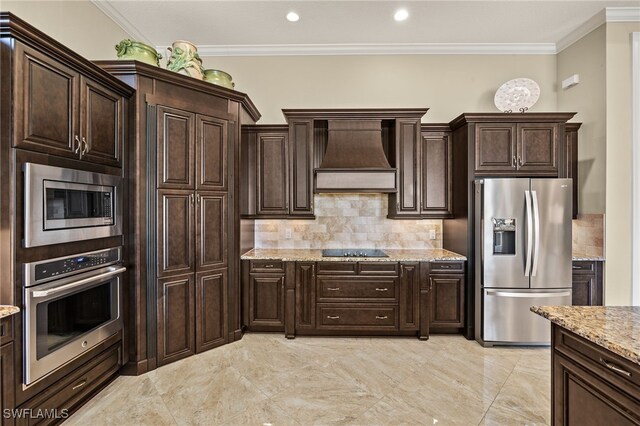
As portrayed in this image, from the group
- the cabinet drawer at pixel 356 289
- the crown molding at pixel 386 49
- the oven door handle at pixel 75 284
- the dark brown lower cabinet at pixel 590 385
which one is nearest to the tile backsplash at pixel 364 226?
the cabinet drawer at pixel 356 289

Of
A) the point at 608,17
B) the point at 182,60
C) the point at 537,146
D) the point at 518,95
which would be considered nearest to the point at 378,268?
the point at 537,146

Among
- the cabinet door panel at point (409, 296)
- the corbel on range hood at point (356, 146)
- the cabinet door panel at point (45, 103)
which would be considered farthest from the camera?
the corbel on range hood at point (356, 146)

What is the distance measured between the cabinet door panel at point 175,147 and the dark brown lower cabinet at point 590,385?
2.89 meters

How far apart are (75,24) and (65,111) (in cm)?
154

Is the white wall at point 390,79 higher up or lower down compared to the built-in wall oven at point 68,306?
higher up

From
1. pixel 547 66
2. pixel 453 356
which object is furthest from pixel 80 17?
pixel 547 66

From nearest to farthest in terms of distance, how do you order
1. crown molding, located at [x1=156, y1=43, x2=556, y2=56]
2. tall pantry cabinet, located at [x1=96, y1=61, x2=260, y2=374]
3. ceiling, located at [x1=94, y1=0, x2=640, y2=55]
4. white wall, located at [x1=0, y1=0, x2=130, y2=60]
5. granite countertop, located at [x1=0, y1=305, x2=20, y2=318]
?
granite countertop, located at [x1=0, y1=305, x2=20, y2=318] → white wall, located at [x1=0, y1=0, x2=130, y2=60] → tall pantry cabinet, located at [x1=96, y1=61, x2=260, y2=374] → ceiling, located at [x1=94, y1=0, x2=640, y2=55] → crown molding, located at [x1=156, y1=43, x2=556, y2=56]

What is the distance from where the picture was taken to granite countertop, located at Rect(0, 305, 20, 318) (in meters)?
1.56

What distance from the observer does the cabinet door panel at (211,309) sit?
2.93m

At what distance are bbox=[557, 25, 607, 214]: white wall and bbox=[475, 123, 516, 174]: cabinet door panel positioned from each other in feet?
3.23

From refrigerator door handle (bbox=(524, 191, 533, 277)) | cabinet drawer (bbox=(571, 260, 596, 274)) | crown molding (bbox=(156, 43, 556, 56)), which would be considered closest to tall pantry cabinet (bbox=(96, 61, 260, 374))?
crown molding (bbox=(156, 43, 556, 56))

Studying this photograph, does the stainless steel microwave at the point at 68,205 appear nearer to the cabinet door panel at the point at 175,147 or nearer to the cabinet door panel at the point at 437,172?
the cabinet door panel at the point at 175,147

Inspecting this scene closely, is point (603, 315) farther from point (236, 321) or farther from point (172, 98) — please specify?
point (172, 98)

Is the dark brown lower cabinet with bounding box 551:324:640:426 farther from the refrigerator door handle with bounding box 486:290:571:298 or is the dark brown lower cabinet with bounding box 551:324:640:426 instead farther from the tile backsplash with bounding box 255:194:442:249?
the tile backsplash with bounding box 255:194:442:249
